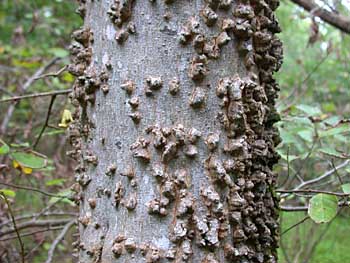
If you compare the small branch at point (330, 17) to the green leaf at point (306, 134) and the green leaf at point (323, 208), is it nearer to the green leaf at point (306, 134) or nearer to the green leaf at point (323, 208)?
the green leaf at point (306, 134)

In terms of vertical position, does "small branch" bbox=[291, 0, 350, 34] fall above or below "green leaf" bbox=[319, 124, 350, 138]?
above

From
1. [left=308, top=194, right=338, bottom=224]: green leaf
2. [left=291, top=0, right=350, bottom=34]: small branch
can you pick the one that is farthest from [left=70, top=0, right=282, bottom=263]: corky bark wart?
[left=291, top=0, right=350, bottom=34]: small branch

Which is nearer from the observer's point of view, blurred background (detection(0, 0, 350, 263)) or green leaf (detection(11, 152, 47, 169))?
green leaf (detection(11, 152, 47, 169))

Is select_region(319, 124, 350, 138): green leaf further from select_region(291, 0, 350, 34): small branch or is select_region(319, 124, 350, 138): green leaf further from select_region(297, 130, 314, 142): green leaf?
select_region(291, 0, 350, 34): small branch

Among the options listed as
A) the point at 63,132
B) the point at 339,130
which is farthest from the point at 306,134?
the point at 63,132

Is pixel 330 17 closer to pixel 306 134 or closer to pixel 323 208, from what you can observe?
pixel 306 134
